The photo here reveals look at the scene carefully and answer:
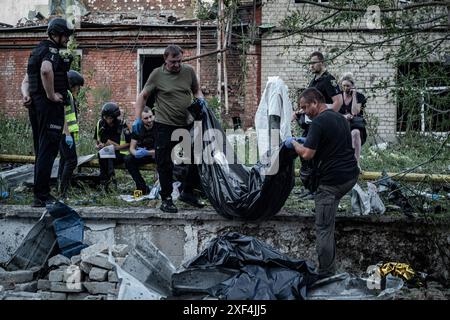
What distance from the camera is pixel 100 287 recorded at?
4.95 m

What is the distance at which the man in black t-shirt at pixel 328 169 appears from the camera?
514cm

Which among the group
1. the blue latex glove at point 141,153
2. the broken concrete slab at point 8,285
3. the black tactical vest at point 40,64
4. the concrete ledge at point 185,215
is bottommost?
the broken concrete slab at point 8,285

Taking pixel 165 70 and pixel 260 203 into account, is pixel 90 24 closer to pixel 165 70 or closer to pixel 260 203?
pixel 165 70

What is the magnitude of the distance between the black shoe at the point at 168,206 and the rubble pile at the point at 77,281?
32.5 inches

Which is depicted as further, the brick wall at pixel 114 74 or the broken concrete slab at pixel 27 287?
the brick wall at pixel 114 74

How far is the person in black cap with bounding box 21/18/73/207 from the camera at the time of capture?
19.8 ft

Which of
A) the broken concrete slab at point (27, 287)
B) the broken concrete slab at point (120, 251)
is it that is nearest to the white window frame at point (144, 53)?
the broken concrete slab at point (120, 251)

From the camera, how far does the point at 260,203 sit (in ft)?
18.6

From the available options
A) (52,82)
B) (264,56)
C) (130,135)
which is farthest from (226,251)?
(264,56)

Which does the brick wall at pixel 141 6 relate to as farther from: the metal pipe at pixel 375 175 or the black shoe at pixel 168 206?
the black shoe at pixel 168 206

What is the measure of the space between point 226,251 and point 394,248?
6.46ft

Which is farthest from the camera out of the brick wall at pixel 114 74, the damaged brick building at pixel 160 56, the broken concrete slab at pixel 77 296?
the brick wall at pixel 114 74

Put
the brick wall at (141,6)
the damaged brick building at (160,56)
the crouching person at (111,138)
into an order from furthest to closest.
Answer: the brick wall at (141,6), the damaged brick building at (160,56), the crouching person at (111,138)

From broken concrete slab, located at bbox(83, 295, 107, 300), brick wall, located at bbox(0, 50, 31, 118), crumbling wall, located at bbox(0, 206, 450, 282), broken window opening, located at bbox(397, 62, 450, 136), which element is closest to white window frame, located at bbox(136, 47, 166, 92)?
brick wall, located at bbox(0, 50, 31, 118)
